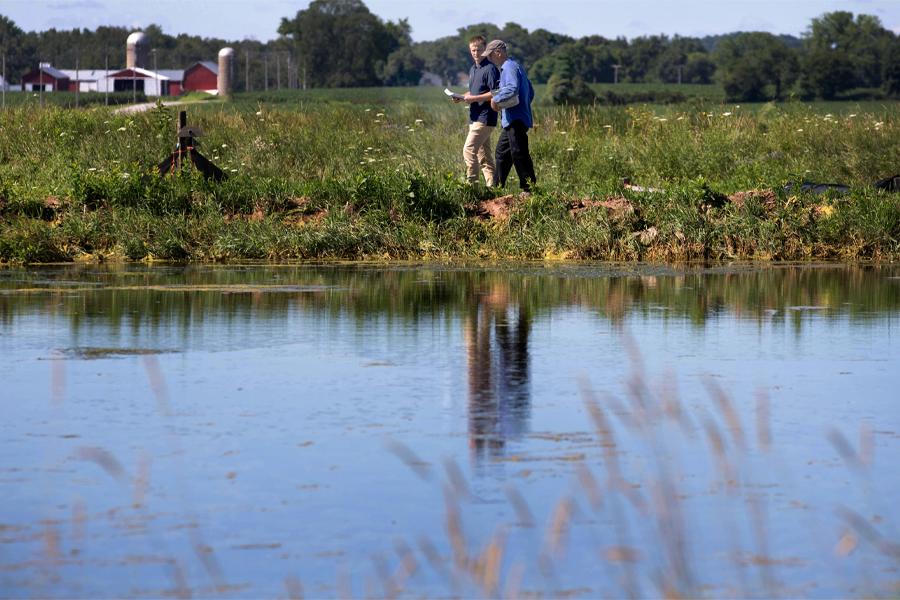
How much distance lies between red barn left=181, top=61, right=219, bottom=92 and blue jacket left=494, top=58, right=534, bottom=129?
123m

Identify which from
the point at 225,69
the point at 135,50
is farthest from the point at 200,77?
the point at 225,69

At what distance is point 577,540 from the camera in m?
5.84

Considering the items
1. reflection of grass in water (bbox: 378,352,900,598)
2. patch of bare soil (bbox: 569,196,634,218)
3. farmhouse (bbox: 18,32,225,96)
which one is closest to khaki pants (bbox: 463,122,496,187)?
patch of bare soil (bbox: 569,196,634,218)

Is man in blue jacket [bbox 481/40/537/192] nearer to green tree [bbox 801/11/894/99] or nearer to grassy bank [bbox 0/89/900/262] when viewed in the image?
grassy bank [bbox 0/89/900/262]

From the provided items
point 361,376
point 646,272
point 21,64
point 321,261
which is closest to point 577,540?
point 361,376

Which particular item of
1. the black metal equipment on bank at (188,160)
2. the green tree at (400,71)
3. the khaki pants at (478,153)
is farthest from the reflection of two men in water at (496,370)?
the green tree at (400,71)

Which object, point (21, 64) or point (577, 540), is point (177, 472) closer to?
point (577, 540)

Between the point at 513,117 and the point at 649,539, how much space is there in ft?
45.5

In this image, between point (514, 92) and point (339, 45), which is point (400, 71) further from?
point (514, 92)

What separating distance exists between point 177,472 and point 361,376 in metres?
2.72

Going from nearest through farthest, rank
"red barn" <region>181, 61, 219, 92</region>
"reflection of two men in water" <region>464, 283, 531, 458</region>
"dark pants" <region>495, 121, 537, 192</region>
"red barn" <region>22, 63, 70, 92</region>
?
"reflection of two men in water" <region>464, 283, 531, 458</region> → "dark pants" <region>495, 121, 537, 192</region> → "red barn" <region>181, 61, 219, 92</region> → "red barn" <region>22, 63, 70, 92</region>

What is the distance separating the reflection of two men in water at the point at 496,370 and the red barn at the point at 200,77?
424 feet

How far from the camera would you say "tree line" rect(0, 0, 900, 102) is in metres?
124

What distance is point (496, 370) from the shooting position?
383 inches
